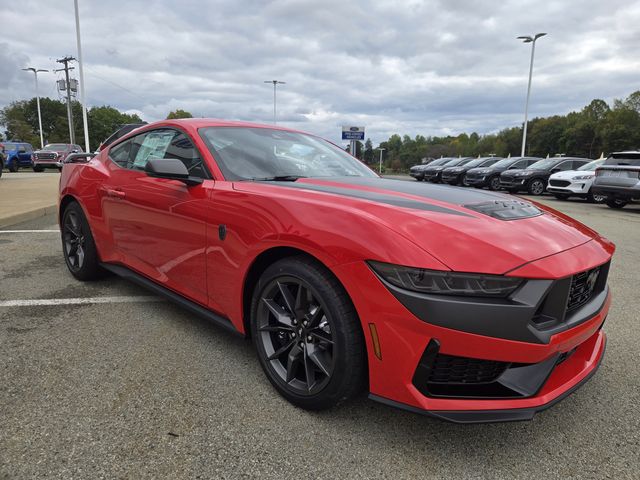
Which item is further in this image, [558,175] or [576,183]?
[558,175]

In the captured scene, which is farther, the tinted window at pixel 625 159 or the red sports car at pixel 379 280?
Answer: the tinted window at pixel 625 159

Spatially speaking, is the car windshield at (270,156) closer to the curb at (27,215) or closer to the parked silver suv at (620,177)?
the curb at (27,215)

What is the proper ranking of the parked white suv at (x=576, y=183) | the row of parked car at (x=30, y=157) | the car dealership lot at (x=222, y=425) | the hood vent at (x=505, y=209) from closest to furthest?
the car dealership lot at (x=222, y=425) → the hood vent at (x=505, y=209) → the parked white suv at (x=576, y=183) → the row of parked car at (x=30, y=157)

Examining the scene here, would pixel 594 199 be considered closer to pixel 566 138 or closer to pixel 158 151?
pixel 158 151

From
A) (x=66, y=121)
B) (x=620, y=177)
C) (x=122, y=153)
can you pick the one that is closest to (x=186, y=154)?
(x=122, y=153)

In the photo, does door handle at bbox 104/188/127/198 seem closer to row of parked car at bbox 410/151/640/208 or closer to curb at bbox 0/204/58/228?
curb at bbox 0/204/58/228

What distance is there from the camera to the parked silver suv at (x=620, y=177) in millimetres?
10523

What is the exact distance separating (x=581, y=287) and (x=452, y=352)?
72 cm

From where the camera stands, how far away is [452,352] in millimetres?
1622

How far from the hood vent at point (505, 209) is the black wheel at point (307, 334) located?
0.79m

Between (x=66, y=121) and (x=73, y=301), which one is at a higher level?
(x=66, y=121)

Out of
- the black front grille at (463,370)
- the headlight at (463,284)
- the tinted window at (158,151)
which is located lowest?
the black front grille at (463,370)

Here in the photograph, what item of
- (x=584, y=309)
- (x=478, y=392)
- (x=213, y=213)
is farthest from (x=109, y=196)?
(x=584, y=309)

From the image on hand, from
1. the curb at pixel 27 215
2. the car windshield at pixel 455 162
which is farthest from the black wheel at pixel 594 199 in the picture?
the curb at pixel 27 215
